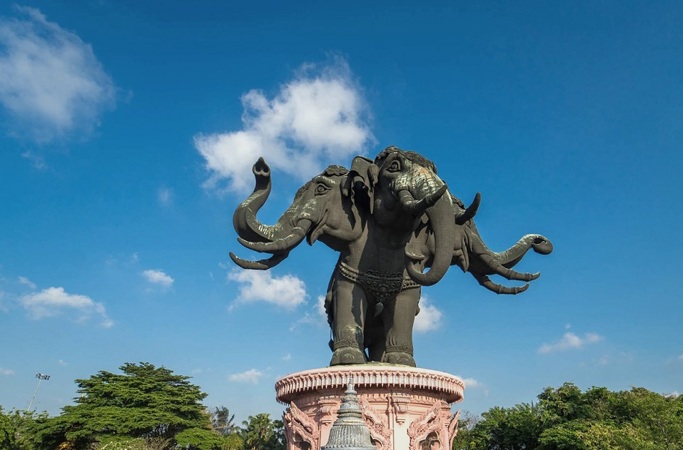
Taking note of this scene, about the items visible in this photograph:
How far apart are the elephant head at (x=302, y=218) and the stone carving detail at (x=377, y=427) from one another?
2580 mm

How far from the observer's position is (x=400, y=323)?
9.02 m

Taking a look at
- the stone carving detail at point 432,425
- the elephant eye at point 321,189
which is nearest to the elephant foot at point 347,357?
the stone carving detail at point 432,425

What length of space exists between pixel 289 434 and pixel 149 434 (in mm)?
33114

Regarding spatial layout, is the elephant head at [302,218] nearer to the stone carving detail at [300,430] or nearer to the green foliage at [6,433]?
the stone carving detail at [300,430]

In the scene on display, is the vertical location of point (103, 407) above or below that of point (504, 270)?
above

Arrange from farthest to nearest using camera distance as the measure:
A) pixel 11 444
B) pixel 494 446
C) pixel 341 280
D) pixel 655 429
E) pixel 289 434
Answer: pixel 494 446
pixel 11 444
pixel 655 429
pixel 341 280
pixel 289 434

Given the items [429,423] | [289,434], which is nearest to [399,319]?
[429,423]

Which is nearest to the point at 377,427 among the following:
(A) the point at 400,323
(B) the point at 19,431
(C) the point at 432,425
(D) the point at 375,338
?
(C) the point at 432,425

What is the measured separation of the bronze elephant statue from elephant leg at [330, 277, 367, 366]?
0.01 metres

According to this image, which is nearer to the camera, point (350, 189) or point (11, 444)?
point (350, 189)

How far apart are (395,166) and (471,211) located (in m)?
1.31

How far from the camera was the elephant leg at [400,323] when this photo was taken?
29.4 feet

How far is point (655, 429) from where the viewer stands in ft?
78.1

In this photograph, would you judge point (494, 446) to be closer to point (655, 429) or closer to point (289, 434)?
point (655, 429)
